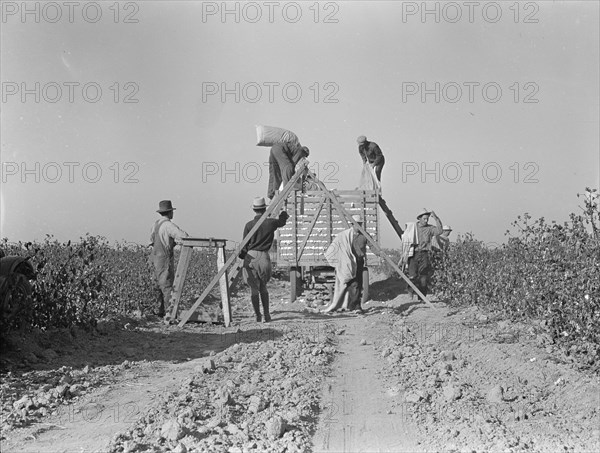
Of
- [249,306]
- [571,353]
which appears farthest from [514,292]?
[249,306]

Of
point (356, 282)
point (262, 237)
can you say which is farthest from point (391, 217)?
point (262, 237)

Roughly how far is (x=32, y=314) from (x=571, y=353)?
5.76 m

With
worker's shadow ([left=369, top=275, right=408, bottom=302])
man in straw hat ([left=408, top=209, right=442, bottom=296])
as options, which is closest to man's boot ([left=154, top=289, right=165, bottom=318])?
man in straw hat ([left=408, top=209, right=442, bottom=296])

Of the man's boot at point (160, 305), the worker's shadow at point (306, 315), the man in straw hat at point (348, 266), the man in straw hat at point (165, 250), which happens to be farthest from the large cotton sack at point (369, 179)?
the man's boot at point (160, 305)

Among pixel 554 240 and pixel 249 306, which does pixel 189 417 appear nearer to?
pixel 554 240

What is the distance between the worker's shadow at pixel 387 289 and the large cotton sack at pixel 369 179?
2.41 m

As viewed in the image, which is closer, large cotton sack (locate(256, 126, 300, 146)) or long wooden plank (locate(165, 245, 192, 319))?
long wooden plank (locate(165, 245, 192, 319))

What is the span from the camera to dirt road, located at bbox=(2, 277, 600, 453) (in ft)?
14.2

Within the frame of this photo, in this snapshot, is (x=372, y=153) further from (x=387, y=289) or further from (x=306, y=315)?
(x=306, y=315)

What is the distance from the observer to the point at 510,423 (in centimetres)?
475

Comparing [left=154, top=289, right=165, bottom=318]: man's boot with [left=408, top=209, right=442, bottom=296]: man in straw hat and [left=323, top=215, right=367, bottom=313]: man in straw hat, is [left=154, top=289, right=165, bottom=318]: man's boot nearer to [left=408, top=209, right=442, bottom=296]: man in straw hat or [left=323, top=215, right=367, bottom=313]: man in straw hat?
[left=323, top=215, right=367, bottom=313]: man in straw hat

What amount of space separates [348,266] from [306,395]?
23.9ft

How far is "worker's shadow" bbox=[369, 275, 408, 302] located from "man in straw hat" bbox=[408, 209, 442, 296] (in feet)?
3.95

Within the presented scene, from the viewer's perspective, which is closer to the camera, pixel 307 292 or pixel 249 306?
pixel 249 306
